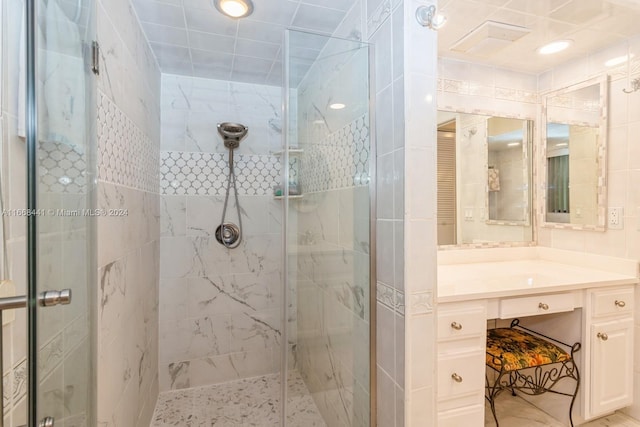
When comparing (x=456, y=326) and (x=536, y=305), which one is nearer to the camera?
(x=456, y=326)

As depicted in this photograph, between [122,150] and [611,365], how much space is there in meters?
2.75

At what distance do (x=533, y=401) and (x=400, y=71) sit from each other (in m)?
2.16

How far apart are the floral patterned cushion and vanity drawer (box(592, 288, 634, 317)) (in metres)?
0.30

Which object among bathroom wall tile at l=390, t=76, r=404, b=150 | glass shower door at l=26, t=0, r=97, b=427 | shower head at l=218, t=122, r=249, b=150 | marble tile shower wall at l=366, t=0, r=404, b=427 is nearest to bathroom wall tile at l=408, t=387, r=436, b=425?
marble tile shower wall at l=366, t=0, r=404, b=427

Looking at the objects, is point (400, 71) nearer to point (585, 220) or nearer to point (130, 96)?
point (130, 96)

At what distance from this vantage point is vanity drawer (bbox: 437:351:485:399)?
1284 mm

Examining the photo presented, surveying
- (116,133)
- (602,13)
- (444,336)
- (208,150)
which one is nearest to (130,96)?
(116,133)

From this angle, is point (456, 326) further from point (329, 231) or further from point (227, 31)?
point (227, 31)

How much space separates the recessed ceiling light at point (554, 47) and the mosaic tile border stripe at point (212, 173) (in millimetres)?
1916

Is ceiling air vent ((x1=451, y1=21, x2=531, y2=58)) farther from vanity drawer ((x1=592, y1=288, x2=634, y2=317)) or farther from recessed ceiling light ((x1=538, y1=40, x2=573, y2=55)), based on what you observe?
vanity drawer ((x1=592, y1=288, x2=634, y2=317))

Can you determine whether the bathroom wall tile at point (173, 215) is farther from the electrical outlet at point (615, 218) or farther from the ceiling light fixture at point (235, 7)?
the electrical outlet at point (615, 218)

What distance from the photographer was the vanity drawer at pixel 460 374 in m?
1.28

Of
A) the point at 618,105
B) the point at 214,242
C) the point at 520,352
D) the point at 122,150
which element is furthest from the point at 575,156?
the point at 122,150

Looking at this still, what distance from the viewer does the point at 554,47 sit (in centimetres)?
191
